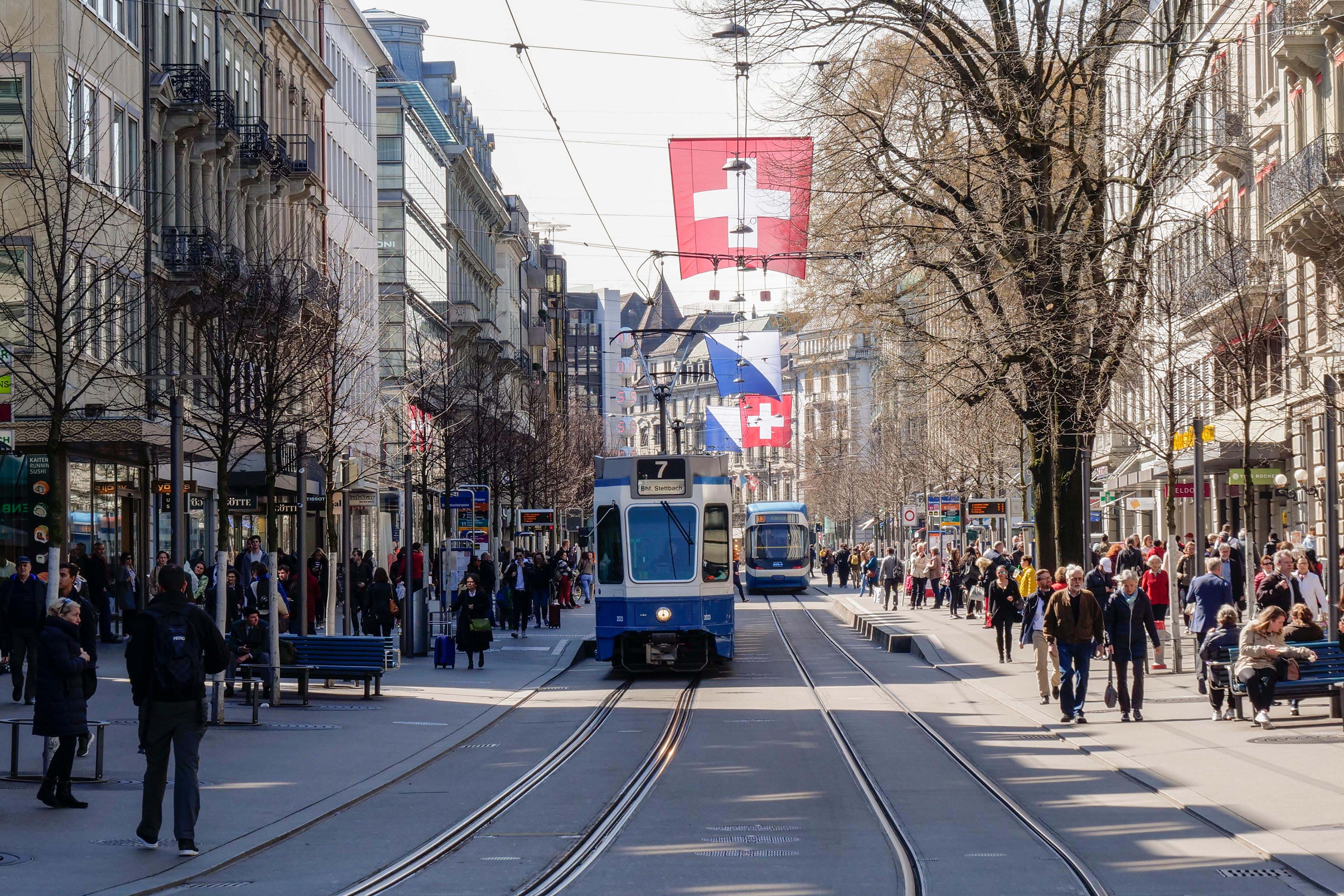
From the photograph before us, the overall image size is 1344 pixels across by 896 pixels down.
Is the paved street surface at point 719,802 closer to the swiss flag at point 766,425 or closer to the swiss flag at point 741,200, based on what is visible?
the swiss flag at point 741,200

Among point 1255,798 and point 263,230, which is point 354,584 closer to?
point 263,230

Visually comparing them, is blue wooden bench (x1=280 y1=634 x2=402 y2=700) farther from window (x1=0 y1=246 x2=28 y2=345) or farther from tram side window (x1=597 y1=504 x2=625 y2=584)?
window (x1=0 y1=246 x2=28 y2=345)

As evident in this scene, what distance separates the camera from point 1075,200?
2489 cm

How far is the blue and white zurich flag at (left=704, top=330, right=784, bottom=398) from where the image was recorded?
4866cm

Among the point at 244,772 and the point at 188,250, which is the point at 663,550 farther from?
the point at 188,250

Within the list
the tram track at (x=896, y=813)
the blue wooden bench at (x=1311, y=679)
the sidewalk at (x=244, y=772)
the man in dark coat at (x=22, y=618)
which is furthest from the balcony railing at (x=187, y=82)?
the blue wooden bench at (x=1311, y=679)

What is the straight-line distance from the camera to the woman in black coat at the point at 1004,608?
29.0m

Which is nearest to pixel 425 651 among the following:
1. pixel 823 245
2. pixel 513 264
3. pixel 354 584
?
pixel 354 584

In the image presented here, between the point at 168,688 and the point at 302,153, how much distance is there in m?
43.6

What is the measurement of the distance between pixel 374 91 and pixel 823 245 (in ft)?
146

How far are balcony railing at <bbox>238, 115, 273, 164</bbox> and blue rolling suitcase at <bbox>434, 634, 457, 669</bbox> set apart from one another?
1970cm

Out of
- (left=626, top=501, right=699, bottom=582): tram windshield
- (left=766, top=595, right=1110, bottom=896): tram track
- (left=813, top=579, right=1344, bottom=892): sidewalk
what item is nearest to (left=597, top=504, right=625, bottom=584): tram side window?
(left=626, top=501, right=699, bottom=582): tram windshield

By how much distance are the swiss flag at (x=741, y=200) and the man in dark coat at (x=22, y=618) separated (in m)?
11.5

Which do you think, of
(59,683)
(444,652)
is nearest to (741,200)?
(444,652)
